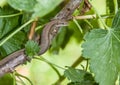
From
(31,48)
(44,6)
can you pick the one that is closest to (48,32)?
(31,48)

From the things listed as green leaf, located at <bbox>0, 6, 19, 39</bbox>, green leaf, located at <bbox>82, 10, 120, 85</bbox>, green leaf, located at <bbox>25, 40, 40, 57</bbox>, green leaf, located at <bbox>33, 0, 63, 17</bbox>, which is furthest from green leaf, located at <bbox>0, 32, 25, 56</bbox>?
green leaf, located at <bbox>33, 0, 63, 17</bbox>

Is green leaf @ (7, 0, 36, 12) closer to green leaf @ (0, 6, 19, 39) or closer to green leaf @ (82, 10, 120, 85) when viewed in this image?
green leaf @ (82, 10, 120, 85)

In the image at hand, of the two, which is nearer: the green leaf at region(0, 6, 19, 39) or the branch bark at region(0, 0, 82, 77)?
the branch bark at region(0, 0, 82, 77)

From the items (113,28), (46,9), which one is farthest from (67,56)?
(46,9)

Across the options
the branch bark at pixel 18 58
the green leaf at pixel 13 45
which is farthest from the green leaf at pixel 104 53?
the green leaf at pixel 13 45

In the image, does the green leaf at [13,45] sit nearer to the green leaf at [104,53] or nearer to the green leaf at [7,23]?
the green leaf at [7,23]

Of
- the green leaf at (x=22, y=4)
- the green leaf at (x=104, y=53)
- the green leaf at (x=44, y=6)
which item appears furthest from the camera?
the green leaf at (x=104, y=53)

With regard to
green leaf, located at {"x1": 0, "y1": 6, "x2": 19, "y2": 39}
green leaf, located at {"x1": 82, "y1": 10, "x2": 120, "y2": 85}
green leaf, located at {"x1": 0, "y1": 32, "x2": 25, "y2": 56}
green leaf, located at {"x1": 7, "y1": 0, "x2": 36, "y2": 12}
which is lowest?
green leaf, located at {"x1": 82, "y1": 10, "x2": 120, "y2": 85}
